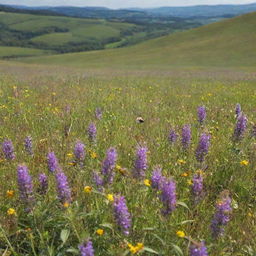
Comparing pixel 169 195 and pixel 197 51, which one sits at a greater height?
pixel 169 195

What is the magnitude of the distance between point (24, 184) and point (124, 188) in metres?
1.29

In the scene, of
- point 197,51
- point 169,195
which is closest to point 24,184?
point 169,195

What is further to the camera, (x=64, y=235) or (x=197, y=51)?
(x=197, y=51)

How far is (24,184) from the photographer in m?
2.79

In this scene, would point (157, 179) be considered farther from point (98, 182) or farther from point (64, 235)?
point (64, 235)

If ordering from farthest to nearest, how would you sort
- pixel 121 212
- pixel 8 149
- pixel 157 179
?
pixel 8 149 → pixel 157 179 → pixel 121 212

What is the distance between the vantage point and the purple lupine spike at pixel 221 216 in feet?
8.69

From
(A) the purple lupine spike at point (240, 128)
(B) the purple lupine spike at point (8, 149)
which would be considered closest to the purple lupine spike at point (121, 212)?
(B) the purple lupine spike at point (8, 149)

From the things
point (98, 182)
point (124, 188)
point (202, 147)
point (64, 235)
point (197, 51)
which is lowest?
point (197, 51)

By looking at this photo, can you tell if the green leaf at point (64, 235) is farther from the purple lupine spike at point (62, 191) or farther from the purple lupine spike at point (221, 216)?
the purple lupine spike at point (221, 216)

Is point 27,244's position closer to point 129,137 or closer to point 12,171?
point 12,171

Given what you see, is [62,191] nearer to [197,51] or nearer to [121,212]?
[121,212]

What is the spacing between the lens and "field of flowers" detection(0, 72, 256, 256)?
2734 millimetres

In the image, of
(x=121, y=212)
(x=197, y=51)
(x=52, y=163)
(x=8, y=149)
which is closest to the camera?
(x=121, y=212)
